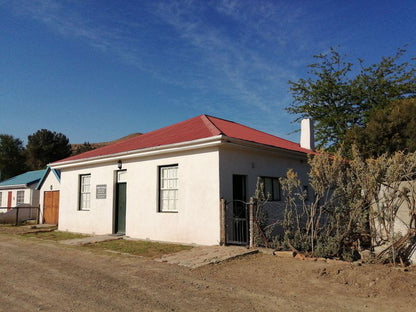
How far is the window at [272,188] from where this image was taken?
12.0 metres

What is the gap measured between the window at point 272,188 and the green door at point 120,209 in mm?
5413

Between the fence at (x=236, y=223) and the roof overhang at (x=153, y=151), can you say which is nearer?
the fence at (x=236, y=223)

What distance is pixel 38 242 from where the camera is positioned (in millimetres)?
11906

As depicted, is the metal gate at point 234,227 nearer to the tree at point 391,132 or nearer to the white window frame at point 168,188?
the white window frame at point 168,188

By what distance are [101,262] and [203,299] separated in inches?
153

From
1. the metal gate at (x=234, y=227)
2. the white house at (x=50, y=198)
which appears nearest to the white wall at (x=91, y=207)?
the white house at (x=50, y=198)

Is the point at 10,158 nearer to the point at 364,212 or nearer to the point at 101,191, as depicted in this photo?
the point at 101,191

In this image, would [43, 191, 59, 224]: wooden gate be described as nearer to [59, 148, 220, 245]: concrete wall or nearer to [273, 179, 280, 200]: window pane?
[59, 148, 220, 245]: concrete wall

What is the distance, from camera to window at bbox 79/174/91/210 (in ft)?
Result: 48.4

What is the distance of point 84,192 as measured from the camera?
49.0ft

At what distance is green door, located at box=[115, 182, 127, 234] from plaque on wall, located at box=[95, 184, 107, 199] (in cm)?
59

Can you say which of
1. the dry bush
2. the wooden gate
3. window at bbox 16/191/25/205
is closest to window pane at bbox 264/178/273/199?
the dry bush

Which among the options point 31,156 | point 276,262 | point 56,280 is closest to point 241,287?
point 276,262

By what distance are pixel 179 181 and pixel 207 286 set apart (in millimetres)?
5355
